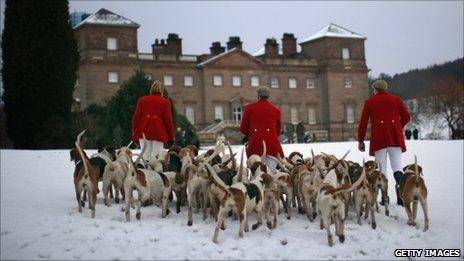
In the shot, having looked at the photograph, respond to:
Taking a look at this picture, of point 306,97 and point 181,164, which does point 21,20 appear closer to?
point 181,164

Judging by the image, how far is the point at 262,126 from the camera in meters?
11.3

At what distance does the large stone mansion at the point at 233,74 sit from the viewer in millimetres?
54125

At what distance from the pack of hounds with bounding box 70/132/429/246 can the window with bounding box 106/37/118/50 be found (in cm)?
4508

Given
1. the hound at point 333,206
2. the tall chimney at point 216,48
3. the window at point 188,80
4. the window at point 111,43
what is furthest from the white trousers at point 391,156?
the tall chimney at point 216,48

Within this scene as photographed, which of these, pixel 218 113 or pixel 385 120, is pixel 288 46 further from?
pixel 385 120

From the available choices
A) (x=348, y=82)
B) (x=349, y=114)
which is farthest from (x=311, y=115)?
(x=348, y=82)

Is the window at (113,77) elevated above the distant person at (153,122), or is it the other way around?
the window at (113,77)

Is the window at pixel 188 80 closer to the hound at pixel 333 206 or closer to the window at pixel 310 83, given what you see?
the window at pixel 310 83

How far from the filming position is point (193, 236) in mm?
8750

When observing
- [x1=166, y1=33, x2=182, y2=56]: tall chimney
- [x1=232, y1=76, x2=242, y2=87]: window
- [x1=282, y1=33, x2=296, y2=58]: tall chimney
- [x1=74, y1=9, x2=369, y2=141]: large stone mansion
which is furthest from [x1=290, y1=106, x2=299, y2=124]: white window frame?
[x1=166, y1=33, x2=182, y2=56]: tall chimney

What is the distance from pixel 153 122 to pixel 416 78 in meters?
105

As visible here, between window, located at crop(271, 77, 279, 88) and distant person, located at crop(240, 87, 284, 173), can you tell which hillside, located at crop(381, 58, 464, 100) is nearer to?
A: window, located at crop(271, 77, 279, 88)

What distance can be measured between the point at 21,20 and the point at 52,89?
13.4ft

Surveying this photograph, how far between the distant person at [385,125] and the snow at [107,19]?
46.7m
